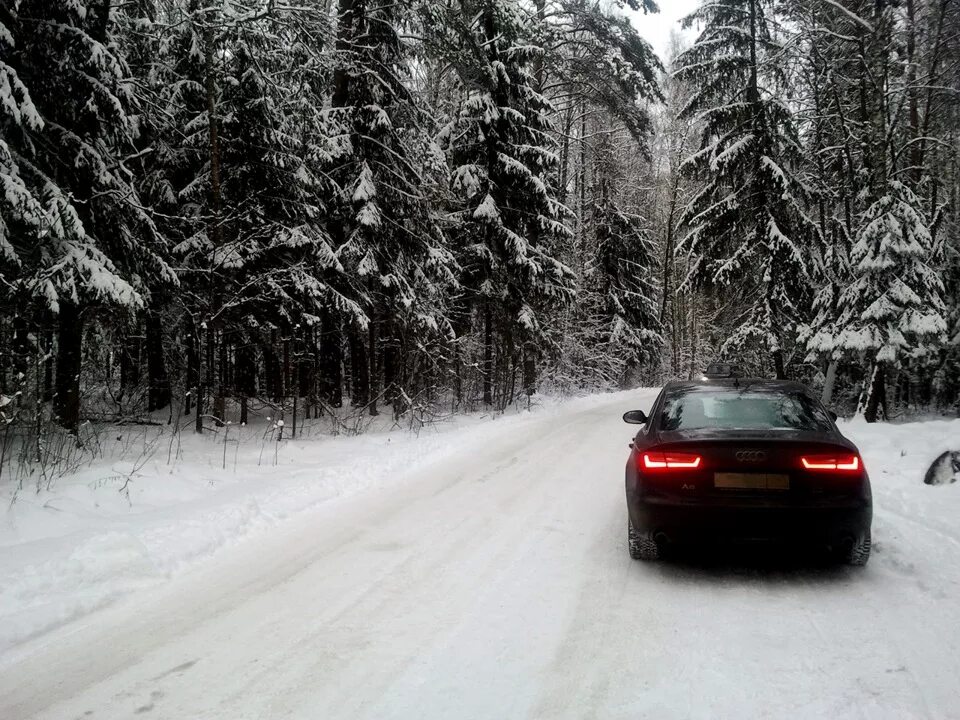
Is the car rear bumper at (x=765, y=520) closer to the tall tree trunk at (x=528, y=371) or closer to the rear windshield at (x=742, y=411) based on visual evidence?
the rear windshield at (x=742, y=411)

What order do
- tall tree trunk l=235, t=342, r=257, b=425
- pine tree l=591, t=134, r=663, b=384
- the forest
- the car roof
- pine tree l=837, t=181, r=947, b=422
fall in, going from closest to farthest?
the car roof < the forest < pine tree l=837, t=181, r=947, b=422 < tall tree trunk l=235, t=342, r=257, b=425 < pine tree l=591, t=134, r=663, b=384

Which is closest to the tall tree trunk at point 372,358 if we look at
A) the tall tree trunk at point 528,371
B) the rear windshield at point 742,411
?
the tall tree trunk at point 528,371

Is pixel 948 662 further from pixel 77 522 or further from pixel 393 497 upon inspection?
pixel 77 522

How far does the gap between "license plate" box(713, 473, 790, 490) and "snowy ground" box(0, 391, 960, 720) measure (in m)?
0.76

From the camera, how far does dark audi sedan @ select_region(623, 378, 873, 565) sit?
14.8 ft

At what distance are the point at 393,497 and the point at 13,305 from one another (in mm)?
6127

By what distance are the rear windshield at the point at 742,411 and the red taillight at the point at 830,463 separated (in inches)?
19.7

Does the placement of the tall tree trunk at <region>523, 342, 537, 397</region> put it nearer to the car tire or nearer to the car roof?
the car roof

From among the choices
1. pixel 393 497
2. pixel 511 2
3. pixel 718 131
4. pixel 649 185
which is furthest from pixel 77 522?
pixel 649 185

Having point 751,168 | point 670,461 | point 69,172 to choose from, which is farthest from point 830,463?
point 751,168

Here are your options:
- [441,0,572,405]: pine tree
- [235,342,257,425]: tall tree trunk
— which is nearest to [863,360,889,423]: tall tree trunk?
[441,0,572,405]: pine tree

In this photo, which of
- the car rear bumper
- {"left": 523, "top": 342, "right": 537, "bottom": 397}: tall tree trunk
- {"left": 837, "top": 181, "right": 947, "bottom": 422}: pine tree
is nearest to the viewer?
the car rear bumper

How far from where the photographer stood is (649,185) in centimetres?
3956

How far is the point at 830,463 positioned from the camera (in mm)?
4555
